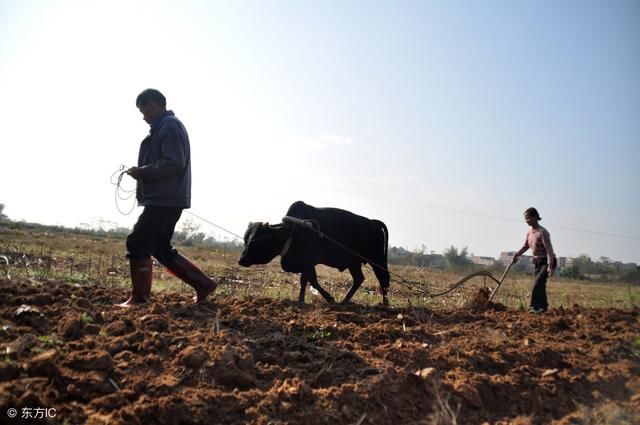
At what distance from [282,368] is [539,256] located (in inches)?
224

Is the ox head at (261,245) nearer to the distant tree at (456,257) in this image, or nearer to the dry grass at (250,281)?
the dry grass at (250,281)

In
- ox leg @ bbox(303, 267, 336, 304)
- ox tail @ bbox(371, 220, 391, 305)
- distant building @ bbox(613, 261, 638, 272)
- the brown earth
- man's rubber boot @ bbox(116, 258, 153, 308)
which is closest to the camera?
the brown earth

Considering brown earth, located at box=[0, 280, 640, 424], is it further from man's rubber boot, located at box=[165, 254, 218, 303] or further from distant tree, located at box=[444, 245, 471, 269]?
distant tree, located at box=[444, 245, 471, 269]

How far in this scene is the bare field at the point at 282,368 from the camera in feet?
10.1

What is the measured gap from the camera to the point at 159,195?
17.3 feet

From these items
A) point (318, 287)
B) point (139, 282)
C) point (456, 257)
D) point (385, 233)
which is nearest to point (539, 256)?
point (385, 233)

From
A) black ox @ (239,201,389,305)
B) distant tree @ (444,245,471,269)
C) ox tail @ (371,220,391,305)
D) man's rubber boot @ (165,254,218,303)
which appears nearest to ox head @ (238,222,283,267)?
black ox @ (239,201,389,305)

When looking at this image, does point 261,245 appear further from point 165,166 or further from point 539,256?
point 539,256

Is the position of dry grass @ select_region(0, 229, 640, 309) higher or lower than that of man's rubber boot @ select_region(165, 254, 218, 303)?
lower

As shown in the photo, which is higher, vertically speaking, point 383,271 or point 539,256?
point 539,256

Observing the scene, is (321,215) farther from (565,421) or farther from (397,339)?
(565,421)

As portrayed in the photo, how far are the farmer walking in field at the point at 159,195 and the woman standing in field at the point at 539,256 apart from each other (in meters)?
5.06

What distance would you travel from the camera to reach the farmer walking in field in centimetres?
517

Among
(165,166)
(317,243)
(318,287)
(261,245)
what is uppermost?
(165,166)
